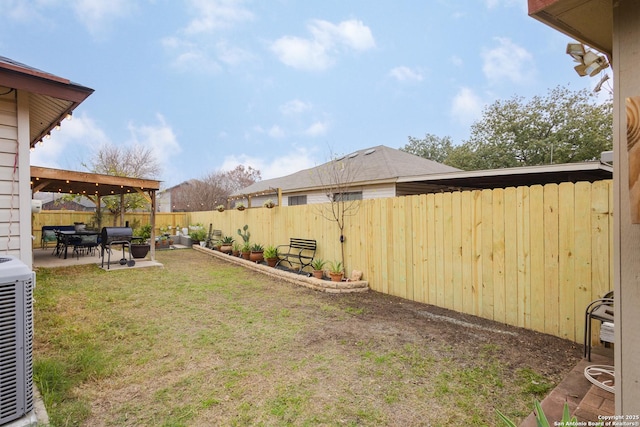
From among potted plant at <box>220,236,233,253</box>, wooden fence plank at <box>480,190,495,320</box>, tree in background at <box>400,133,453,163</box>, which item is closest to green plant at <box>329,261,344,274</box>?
wooden fence plank at <box>480,190,495,320</box>

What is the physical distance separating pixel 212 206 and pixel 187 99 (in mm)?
9411

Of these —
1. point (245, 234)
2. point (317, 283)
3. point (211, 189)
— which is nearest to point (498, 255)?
point (317, 283)

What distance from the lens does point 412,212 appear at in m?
5.63

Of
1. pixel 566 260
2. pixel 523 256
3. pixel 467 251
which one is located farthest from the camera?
pixel 467 251

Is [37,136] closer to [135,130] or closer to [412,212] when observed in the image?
[412,212]

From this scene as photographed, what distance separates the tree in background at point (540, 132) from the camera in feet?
62.6

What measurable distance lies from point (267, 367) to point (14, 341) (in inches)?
78.8

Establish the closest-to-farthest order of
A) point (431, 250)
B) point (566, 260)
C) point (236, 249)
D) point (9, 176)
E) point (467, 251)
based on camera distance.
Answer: point (9, 176), point (566, 260), point (467, 251), point (431, 250), point (236, 249)

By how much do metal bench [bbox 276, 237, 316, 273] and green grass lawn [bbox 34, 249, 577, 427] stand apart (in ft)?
8.50

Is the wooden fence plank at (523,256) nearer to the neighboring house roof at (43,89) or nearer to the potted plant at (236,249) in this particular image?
the neighboring house roof at (43,89)

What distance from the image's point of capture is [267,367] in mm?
3172

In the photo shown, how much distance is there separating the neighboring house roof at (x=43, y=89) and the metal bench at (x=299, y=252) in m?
5.46

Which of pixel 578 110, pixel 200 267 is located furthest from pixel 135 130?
pixel 578 110

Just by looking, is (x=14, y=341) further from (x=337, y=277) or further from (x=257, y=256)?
(x=257, y=256)
